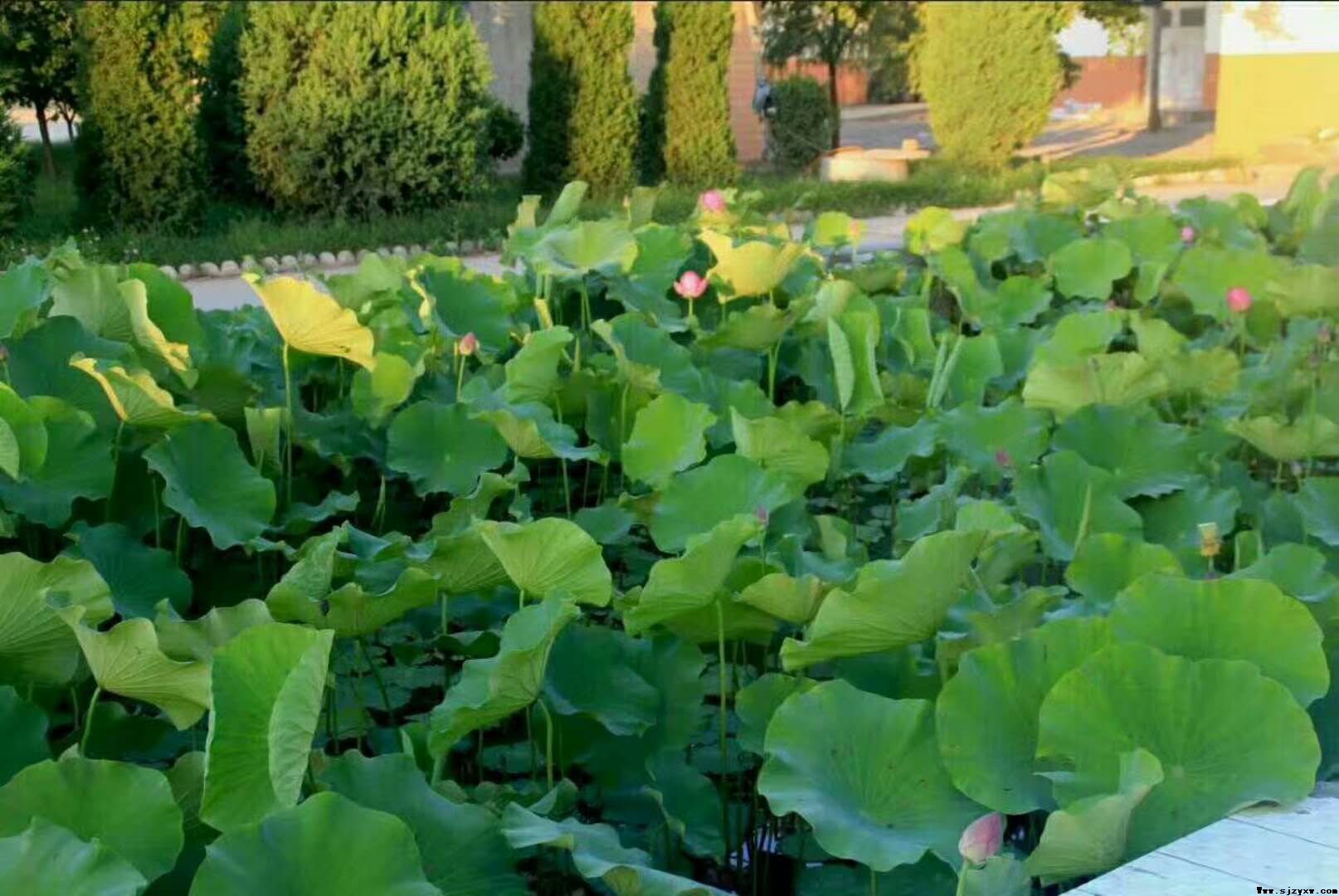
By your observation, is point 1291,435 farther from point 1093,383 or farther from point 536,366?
point 536,366

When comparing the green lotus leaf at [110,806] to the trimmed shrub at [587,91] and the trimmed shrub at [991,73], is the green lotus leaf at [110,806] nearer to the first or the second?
the trimmed shrub at [587,91]

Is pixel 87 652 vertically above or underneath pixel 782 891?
above

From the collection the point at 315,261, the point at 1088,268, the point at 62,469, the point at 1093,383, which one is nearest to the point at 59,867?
the point at 62,469

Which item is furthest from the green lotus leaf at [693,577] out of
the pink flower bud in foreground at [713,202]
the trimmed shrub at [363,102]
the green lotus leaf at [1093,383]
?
the trimmed shrub at [363,102]

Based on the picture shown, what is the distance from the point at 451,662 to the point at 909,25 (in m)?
21.2

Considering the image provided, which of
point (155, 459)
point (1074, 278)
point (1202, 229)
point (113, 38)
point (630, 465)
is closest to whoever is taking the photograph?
point (155, 459)

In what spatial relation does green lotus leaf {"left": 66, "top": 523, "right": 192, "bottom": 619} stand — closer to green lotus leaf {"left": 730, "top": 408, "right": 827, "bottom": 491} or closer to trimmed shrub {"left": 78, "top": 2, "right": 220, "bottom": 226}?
green lotus leaf {"left": 730, "top": 408, "right": 827, "bottom": 491}

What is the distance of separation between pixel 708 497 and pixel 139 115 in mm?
6648

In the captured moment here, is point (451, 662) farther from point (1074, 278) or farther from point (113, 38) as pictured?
point (113, 38)

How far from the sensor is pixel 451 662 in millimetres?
2191

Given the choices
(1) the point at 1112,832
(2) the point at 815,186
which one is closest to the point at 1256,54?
(2) the point at 815,186

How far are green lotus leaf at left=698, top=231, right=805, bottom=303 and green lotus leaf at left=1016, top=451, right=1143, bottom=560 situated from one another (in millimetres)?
1154

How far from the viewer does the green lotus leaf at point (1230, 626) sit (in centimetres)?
147

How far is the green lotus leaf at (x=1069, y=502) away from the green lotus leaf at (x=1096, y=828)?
90 centimetres
